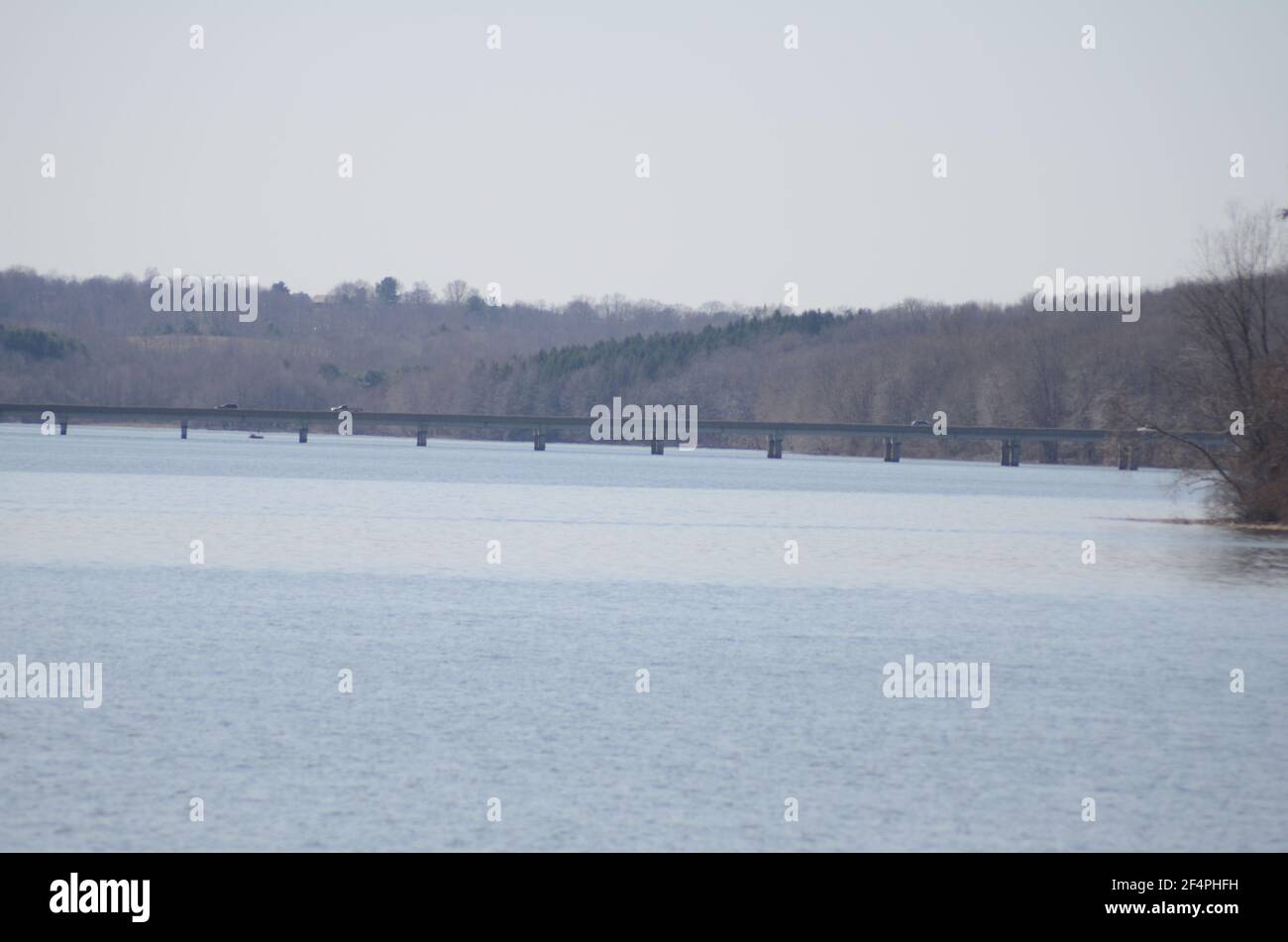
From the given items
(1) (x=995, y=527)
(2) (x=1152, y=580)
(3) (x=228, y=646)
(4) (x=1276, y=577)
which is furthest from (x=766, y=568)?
(1) (x=995, y=527)

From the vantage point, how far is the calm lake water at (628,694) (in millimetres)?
15898

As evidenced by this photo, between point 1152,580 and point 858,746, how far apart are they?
2440 cm

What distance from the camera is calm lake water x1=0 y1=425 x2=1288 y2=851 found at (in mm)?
15898

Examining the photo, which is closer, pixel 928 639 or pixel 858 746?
pixel 858 746

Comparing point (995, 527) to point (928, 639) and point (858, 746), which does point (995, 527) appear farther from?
point (858, 746)

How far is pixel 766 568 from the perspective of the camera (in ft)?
A: 145

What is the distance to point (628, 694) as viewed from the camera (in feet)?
74.7
